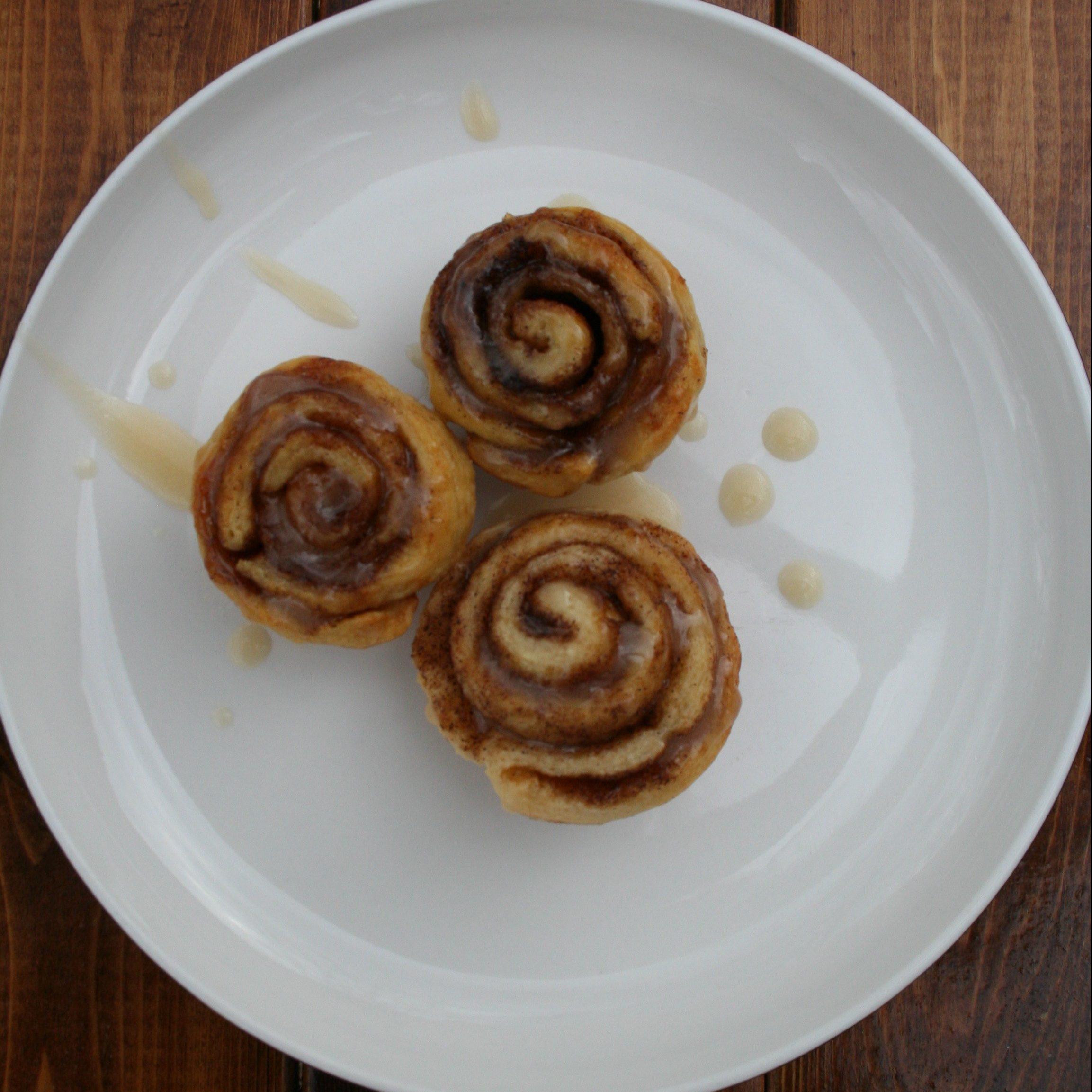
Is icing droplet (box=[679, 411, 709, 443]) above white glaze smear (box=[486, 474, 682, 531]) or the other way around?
above

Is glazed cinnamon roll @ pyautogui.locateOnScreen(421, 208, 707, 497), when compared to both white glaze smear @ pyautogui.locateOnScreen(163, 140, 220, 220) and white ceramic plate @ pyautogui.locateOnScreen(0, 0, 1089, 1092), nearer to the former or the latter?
white ceramic plate @ pyautogui.locateOnScreen(0, 0, 1089, 1092)

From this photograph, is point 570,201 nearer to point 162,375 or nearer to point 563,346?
point 563,346

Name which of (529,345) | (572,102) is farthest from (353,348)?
(572,102)

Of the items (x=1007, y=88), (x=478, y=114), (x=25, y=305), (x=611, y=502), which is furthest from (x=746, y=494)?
(x=25, y=305)

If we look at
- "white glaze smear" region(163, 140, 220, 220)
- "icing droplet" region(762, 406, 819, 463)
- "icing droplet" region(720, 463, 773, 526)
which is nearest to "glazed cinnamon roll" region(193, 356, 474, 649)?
"white glaze smear" region(163, 140, 220, 220)

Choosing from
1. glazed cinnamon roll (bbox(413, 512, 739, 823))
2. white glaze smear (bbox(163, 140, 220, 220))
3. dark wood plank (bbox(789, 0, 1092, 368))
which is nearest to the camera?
glazed cinnamon roll (bbox(413, 512, 739, 823))

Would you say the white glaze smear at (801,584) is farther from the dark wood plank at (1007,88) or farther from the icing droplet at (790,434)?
the dark wood plank at (1007,88)
